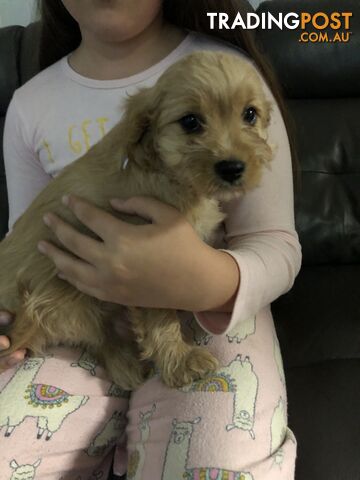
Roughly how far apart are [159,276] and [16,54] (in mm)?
1342

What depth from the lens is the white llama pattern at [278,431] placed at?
103cm

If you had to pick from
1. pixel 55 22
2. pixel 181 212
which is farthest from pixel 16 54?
pixel 181 212

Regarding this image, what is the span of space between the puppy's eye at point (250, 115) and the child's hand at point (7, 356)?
71cm

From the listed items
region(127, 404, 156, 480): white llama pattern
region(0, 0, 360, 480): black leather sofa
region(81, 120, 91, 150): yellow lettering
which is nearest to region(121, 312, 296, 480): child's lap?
region(127, 404, 156, 480): white llama pattern

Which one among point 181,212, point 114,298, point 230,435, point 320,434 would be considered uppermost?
point 181,212

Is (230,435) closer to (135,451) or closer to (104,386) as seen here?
(135,451)

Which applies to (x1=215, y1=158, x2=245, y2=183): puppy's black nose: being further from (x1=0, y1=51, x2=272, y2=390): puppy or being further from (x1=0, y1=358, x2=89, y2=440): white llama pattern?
(x1=0, y1=358, x2=89, y2=440): white llama pattern

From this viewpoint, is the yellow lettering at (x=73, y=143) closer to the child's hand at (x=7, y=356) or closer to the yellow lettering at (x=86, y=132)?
the yellow lettering at (x=86, y=132)

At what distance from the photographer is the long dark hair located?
55.9 inches

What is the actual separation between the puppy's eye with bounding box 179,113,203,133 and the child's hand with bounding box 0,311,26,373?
62 cm

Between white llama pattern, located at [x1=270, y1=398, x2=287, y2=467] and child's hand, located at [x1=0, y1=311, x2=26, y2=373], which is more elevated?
child's hand, located at [x1=0, y1=311, x2=26, y2=373]

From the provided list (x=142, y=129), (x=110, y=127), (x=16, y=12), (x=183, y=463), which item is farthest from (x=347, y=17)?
(x=183, y=463)

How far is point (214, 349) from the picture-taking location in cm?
117

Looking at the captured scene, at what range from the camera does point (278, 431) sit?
1077 mm
